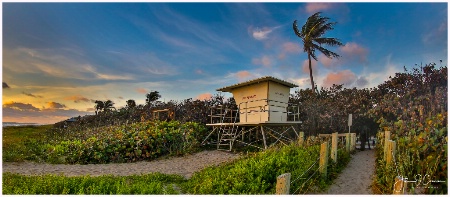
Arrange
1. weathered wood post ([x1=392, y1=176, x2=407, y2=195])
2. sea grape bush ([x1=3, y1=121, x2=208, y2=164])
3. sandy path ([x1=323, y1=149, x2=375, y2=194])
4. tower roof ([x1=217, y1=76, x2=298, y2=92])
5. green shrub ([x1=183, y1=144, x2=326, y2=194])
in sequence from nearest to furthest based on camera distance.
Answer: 1. weathered wood post ([x1=392, y1=176, x2=407, y2=195])
2. green shrub ([x1=183, y1=144, x2=326, y2=194])
3. sandy path ([x1=323, y1=149, x2=375, y2=194])
4. sea grape bush ([x1=3, y1=121, x2=208, y2=164])
5. tower roof ([x1=217, y1=76, x2=298, y2=92])

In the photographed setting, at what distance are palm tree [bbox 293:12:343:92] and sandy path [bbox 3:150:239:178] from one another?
458cm

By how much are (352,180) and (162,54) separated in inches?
199

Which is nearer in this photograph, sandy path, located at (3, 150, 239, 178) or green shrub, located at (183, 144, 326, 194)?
green shrub, located at (183, 144, 326, 194)

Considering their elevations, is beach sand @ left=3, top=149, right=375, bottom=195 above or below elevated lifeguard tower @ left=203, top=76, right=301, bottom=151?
below

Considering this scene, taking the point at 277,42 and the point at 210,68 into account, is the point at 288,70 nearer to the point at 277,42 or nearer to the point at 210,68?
the point at 277,42

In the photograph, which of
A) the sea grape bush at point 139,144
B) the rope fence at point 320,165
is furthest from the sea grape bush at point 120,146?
the rope fence at point 320,165

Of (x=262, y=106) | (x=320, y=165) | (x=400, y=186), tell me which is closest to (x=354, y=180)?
(x=320, y=165)

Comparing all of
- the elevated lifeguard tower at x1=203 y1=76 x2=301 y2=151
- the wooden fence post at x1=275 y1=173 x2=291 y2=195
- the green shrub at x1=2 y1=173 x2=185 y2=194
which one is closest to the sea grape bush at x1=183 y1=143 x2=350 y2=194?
the green shrub at x1=2 y1=173 x2=185 y2=194

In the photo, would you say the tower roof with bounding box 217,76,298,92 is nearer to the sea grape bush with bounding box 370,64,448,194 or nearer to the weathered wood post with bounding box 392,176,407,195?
the sea grape bush with bounding box 370,64,448,194

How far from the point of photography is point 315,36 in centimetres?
Result: 976

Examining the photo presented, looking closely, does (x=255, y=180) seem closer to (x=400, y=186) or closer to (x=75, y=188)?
(x=400, y=186)

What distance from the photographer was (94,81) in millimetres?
7957

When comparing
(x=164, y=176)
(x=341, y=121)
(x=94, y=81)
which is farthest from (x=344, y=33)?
(x=341, y=121)

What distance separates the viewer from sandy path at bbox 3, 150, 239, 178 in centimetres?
941
